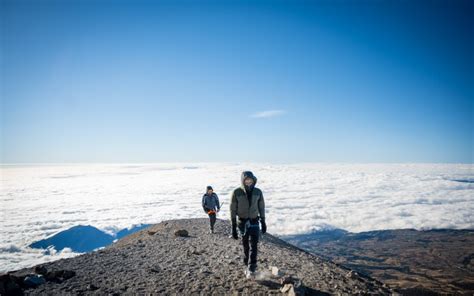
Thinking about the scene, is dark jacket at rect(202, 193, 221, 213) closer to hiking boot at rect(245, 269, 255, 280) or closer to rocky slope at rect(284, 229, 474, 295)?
hiking boot at rect(245, 269, 255, 280)

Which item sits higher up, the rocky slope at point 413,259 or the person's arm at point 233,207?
the person's arm at point 233,207

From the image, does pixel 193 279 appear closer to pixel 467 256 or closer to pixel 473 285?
pixel 473 285

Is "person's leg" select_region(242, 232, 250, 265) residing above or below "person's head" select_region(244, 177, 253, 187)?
below

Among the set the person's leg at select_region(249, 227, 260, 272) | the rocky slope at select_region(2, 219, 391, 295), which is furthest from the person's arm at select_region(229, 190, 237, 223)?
the rocky slope at select_region(2, 219, 391, 295)

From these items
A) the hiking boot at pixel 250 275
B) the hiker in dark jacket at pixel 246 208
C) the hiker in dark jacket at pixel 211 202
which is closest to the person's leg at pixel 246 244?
the hiker in dark jacket at pixel 246 208

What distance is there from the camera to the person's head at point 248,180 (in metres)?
6.98

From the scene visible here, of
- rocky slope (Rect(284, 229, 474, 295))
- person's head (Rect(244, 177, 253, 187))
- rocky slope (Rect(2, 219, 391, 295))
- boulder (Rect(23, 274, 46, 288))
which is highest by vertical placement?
person's head (Rect(244, 177, 253, 187))

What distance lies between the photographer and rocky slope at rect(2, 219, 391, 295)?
6.82m

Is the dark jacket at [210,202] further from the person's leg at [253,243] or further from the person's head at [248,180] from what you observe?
the person's head at [248,180]

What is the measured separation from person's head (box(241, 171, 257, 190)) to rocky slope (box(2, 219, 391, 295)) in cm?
267

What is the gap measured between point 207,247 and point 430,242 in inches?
9645

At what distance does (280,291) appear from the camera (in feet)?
20.8

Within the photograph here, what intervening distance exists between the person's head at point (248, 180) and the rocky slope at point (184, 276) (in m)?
2.67

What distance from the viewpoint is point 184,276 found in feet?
26.2
